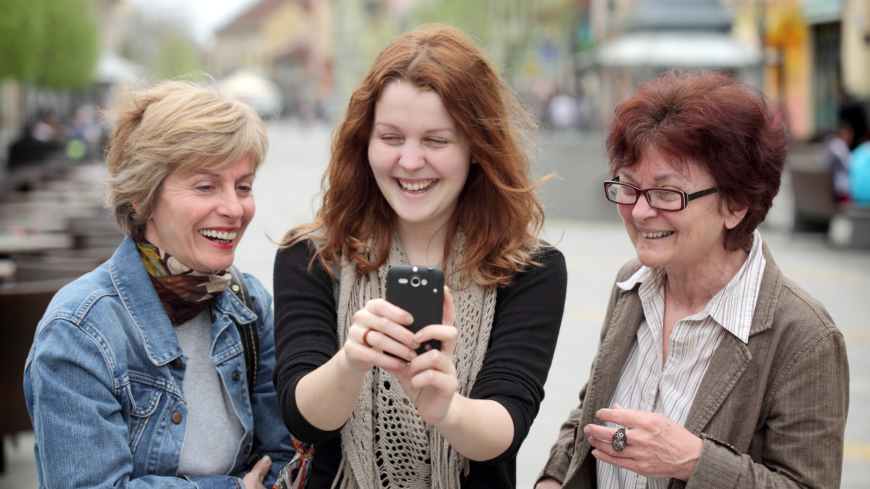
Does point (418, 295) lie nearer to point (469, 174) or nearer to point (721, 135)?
point (469, 174)

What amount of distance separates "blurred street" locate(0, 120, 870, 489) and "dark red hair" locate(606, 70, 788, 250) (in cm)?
39

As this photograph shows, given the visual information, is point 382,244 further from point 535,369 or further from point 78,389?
point 78,389

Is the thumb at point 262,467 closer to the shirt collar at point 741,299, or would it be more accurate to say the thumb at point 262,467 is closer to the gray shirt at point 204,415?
the gray shirt at point 204,415

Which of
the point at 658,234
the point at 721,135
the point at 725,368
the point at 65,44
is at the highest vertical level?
the point at 65,44

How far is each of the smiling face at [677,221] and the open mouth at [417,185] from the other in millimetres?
525

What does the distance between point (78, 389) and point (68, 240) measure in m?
4.82

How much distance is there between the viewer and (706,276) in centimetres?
222

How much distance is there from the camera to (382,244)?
229 cm

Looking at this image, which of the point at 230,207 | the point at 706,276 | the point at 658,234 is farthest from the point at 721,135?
the point at 230,207

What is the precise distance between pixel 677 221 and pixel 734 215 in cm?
16

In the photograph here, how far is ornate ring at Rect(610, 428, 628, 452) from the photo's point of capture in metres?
2.05

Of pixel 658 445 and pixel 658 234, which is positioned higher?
pixel 658 234

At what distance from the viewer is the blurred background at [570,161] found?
4387mm

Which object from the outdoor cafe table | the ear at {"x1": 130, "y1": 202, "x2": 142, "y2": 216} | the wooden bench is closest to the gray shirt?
the ear at {"x1": 130, "y1": 202, "x2": 142, "y2": 216}
